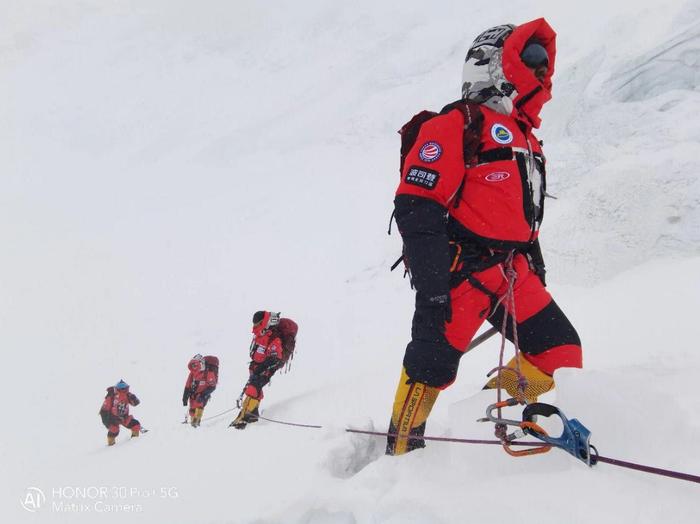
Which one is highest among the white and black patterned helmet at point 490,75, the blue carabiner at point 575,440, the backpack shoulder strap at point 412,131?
the white and black patterned helmet at point 490,75

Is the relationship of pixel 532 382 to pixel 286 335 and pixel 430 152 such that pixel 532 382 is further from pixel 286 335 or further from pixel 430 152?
pixel 286 335

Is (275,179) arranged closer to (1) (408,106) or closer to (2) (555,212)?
(1) (408,106)

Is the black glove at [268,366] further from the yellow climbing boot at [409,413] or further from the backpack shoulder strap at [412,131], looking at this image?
the backpack shoulder strap at [412,131]

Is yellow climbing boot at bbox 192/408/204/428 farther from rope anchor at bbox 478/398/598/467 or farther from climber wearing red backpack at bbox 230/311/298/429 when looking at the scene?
rope anchor at bbox 478/398/598/467

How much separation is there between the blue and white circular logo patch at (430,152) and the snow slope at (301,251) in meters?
1.13

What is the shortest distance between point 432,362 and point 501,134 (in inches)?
45.5

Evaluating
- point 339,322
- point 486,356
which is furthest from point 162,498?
point 339,322

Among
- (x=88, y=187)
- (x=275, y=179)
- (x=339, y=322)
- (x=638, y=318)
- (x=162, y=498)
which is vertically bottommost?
(x=162, y=498)

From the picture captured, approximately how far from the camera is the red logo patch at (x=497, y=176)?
2457 millimetres

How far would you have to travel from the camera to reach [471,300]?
253 cm

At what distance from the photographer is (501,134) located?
2484 millimetres

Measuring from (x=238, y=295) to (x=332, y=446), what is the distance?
1159 centimetres

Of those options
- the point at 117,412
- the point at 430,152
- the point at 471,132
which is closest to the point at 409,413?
the point at 430,152

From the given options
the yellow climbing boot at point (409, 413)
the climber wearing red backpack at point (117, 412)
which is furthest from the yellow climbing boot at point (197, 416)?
the yellow climbing boot at point (409, 413)
